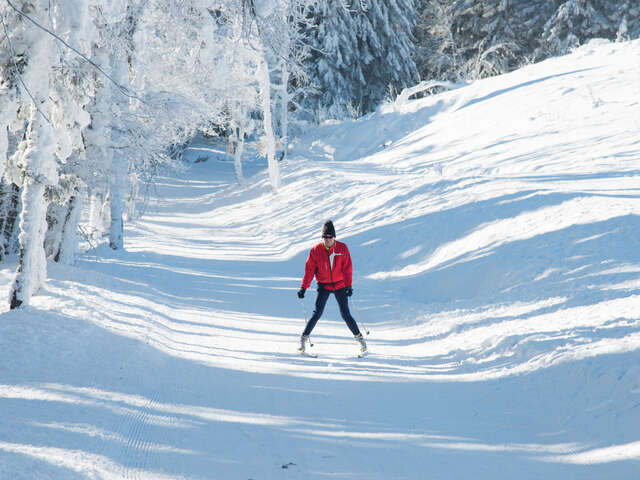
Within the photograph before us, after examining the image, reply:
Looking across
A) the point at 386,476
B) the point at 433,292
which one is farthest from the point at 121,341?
the point at 433,292

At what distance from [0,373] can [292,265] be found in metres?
9.18

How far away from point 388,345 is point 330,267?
1.53m

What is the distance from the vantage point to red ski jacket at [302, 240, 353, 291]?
306 inches

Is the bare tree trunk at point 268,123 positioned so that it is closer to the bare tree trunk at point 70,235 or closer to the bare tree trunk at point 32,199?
the bare tree trunk at point 70,235

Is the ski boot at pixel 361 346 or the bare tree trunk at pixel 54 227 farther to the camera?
the bare tree trunk at pixel 54 227

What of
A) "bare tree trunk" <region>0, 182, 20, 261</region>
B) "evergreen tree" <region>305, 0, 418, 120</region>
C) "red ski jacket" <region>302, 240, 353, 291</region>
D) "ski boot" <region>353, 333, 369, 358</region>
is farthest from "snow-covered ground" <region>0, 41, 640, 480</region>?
"evergreen tree" <region>305, 0, 418, 120</region>

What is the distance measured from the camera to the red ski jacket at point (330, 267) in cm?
777

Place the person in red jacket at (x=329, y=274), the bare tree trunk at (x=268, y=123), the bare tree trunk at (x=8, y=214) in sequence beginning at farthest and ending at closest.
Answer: the bare tree trunk at (x=268, y=123) → the bare tree trunk at (x=8, y=214) → the person in red jacket at (x=329, y=274)

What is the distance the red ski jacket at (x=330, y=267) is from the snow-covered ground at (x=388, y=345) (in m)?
1.02

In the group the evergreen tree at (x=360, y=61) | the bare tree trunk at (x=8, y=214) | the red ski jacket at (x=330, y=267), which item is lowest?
the red ski jacket at (x=330, y=267)

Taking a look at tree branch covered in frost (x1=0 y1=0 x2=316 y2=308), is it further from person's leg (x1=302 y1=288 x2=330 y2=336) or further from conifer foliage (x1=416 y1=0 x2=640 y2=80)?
conifer foliage (x1=416 y1=0 x2=640 y2=80)

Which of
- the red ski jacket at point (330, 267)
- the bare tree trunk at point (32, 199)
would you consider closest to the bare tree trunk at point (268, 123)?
the bare tree trunk at point (32, 199)

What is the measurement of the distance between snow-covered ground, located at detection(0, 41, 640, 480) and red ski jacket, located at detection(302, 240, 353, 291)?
1018 millimetres

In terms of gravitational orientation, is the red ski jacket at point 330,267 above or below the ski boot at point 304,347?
above
